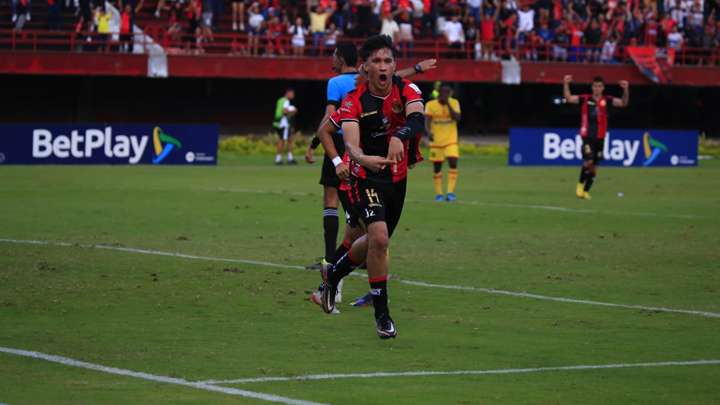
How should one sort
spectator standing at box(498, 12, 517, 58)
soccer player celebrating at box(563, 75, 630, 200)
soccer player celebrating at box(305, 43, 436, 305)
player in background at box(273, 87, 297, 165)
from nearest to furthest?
1. soccer player celebrating at box(305, 43, 436, 305)
2. soccer player celebrating at box(563, 75, 630, 200)
3. player in background at box(273, 87, 297, 165)
4. spectator standing at box(498, 12, 517, 58)

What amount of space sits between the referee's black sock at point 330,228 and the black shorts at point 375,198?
2255 millimetres

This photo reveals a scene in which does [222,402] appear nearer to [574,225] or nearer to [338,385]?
[338,385]

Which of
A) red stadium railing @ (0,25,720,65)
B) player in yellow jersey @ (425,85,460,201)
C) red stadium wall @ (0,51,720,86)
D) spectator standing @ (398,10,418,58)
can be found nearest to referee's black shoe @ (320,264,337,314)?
player in yellow jersey @ (425,85,460,201)

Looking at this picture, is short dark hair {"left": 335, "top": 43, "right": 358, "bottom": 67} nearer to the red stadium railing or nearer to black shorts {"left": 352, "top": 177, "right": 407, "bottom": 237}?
black shorts {"left": 352, "top": 177, "right": 407, "bottom": 237}

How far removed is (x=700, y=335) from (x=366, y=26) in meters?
32.0

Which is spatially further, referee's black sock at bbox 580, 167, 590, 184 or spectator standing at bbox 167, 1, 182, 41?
A: spectator standing at bbox 167, 1, 182, 41

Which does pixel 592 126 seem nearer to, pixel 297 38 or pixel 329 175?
pixel 329 175

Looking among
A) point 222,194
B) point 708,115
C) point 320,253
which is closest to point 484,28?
point 708,115

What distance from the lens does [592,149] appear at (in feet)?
71.7

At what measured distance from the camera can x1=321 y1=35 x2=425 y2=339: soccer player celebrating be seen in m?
8.21

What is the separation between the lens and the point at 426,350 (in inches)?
306

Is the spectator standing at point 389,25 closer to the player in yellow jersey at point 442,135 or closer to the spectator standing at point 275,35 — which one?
the spectator standing at point 275,35

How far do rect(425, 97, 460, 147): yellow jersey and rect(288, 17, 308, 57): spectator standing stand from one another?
1982cm

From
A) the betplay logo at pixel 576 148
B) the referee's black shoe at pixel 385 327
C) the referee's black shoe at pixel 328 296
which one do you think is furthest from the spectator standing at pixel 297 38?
the referee's black shoe at pixel 385 327
